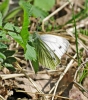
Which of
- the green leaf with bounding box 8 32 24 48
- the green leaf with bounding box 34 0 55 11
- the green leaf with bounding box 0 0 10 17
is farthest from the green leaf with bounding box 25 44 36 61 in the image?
the green leaf with bounding box 34 0 55 11

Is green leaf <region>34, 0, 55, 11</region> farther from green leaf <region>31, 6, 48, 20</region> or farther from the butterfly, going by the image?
the butterfly

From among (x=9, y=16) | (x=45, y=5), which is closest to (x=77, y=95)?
(x=9, y=16)

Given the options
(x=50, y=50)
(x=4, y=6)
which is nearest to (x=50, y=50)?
(x=50, y=50)

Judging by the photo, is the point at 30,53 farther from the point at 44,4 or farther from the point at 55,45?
the point at 44,4

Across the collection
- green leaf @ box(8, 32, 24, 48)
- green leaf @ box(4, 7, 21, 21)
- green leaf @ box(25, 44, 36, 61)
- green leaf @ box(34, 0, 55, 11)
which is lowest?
green leaf @ box(25, 44, 36, 61)

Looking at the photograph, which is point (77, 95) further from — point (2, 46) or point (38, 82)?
point (2, 46)

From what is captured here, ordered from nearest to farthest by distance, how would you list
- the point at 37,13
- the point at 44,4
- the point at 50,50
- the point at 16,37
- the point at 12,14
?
1. the point at 16,37
2. the point at 50,50
3. the point at 37,13
4. the point at 12,14
5. the point at 44,4

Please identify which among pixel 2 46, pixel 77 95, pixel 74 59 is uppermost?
pixel 2 46

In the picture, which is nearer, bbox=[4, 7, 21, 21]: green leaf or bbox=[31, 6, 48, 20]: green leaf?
bbox=[31, 6, 48, 20]: green leaf

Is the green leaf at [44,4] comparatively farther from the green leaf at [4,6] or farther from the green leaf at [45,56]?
the green leaf at [45,56]
